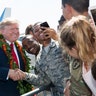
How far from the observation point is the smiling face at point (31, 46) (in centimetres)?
343

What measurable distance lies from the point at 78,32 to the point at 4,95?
1.49m

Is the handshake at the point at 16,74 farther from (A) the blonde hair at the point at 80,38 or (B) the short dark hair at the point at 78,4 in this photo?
(A) the blonde hair at the point at 80,38

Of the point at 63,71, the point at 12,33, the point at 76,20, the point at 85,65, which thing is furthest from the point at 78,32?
the point at 12,33

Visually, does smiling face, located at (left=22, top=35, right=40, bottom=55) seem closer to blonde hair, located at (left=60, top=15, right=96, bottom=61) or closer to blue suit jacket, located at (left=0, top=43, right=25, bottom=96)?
blue suit jacket, located at (left=0, top=43, right=25, bottom=96)

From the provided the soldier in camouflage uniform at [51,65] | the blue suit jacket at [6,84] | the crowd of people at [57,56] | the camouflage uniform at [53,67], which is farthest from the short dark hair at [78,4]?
the blue suit jacket at [6,84]

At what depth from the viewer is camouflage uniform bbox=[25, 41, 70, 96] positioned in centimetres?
278

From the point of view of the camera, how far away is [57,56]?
111 inches

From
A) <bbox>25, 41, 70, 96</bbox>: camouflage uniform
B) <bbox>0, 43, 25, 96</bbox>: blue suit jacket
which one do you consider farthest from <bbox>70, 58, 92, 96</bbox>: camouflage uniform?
<bbox>0, 43, 25, 96</bbox>: blue suit jacket

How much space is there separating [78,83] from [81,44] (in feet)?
1.03

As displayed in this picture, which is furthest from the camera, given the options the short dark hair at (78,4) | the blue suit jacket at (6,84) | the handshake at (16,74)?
the blue suit jacket at (6,84)

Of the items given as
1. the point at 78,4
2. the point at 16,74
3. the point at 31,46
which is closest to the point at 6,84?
the point at 16,74

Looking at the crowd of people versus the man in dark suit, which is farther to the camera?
the man in dark suit

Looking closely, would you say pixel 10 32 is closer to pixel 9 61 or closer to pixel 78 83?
pixel 9 61

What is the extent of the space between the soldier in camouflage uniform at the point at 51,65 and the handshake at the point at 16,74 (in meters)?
0.19
